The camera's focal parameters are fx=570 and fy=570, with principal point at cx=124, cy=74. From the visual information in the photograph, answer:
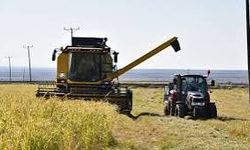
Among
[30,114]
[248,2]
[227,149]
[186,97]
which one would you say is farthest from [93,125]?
[248,2]

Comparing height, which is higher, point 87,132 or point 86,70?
point 86,70

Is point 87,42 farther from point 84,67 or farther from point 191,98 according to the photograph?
point 191,98

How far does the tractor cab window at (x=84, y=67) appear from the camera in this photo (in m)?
24.9

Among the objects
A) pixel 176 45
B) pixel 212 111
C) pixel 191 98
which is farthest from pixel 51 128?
pixel 176 45

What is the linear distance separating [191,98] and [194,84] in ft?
3.64

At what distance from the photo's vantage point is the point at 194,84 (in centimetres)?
2370

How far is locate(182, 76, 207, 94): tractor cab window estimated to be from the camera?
23.4 metres

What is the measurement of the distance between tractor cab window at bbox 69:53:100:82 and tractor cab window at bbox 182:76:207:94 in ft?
12.7

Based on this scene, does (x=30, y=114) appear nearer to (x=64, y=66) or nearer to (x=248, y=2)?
(x=64, y=66)

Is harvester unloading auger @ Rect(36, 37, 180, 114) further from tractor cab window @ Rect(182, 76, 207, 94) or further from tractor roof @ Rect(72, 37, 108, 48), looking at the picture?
tractor cab window @ Rect(182, 76, 207, 94)

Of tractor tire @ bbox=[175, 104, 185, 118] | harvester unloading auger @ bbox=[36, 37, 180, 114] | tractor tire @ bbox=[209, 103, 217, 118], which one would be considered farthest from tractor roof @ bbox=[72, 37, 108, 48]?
tractor tire @ bbox=[209, 103, 217, 118]

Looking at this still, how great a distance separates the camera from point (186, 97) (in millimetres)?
23547

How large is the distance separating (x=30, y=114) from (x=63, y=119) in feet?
2.22

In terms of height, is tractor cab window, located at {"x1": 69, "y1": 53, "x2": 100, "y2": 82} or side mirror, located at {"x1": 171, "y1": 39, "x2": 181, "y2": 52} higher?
side mirror, located at {"x1": 171, "y1": 39, "x2": 181, "y2": 52}
